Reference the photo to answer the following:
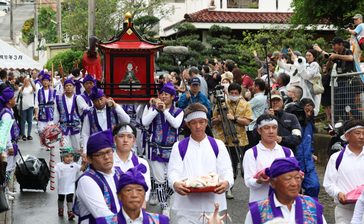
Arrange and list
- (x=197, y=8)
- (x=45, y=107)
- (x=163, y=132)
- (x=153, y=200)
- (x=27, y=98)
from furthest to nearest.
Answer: (x=197, y=8)
(x=27, y=98)
(x=45, y=107)
(x=153, y=200)
(x=163, y=132)

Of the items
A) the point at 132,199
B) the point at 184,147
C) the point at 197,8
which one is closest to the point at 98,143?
the point at 132,199

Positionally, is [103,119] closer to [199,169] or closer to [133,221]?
[199,169]

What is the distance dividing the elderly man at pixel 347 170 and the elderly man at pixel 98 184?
2.62 m

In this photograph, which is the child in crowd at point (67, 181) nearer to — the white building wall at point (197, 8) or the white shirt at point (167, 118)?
the white shirt at point (167, 118)

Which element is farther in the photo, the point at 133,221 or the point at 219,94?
the point at 219,94

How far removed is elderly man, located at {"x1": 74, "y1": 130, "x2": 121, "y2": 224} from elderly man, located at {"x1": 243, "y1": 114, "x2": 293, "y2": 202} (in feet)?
5.71

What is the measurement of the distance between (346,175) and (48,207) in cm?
628

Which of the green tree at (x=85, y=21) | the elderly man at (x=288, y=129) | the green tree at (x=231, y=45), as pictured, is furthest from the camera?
the green tree at (x=85, y=21)

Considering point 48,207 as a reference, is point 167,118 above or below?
above

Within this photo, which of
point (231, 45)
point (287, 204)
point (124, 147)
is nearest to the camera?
point (287, 204)

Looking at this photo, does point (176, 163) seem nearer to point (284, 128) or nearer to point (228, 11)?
point (284, 128)

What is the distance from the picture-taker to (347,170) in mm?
8992

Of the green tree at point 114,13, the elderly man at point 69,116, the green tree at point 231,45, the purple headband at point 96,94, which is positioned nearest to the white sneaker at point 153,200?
the purple headband at point 96,94

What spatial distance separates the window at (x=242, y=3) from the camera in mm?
36531
